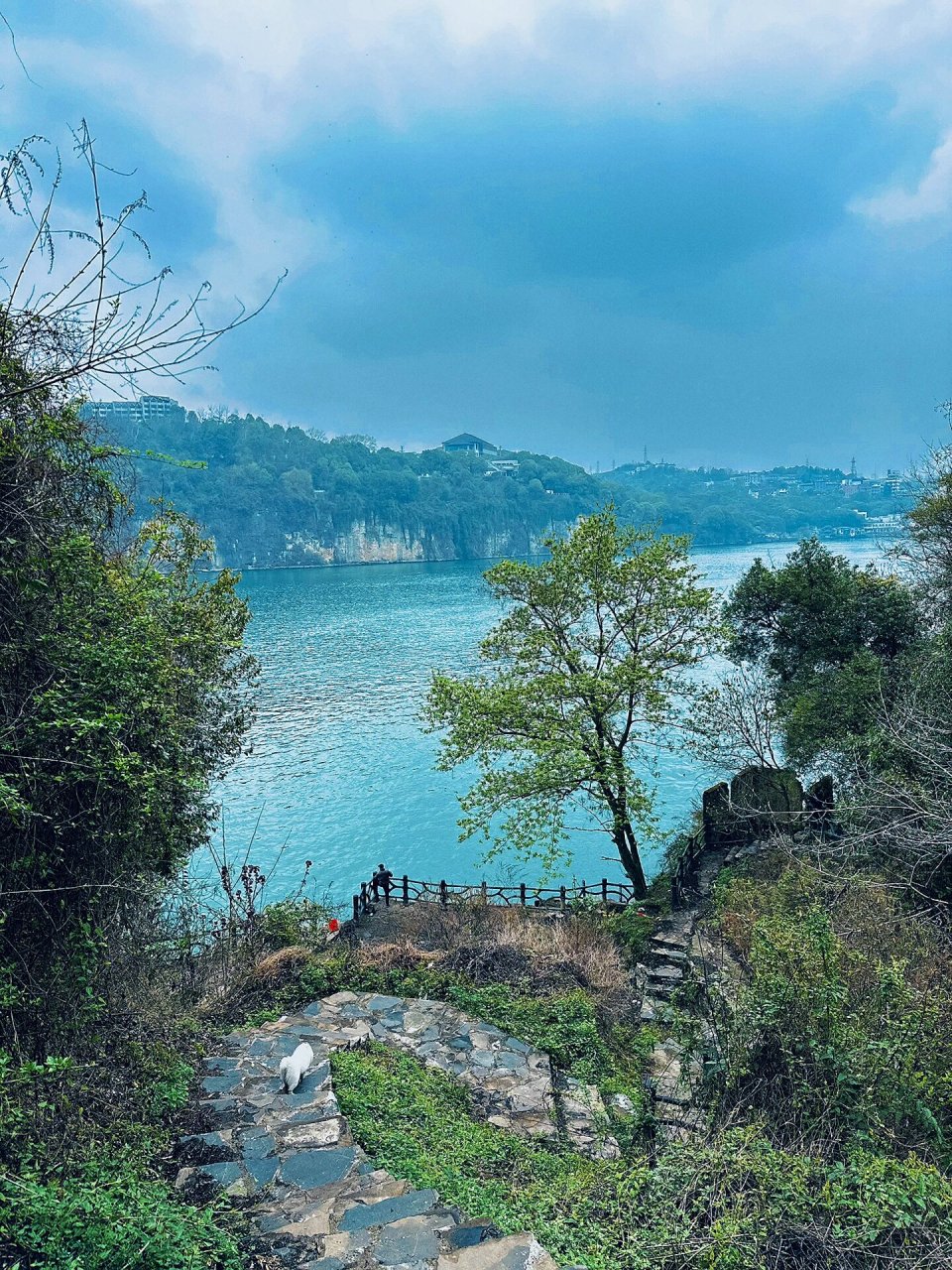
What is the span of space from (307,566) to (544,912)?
132663 mm

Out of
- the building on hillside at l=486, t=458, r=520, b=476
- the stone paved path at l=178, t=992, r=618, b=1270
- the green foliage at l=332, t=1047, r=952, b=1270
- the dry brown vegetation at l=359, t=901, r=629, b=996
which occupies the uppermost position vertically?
the building on hillside at l=486, t=458, r=520, b=476

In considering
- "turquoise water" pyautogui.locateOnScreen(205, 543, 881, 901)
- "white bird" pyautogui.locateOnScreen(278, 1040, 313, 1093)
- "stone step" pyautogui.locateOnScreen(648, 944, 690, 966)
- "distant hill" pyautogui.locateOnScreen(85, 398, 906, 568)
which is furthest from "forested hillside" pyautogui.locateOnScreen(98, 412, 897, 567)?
"white bird" pyautogui.locateOnScreen(278, 1040, 313, 1093)

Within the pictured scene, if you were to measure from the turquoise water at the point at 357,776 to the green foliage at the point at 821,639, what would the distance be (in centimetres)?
414

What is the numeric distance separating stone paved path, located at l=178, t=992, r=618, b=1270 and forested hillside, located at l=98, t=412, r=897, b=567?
5127 inches

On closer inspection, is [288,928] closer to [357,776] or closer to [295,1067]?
[295,1067]

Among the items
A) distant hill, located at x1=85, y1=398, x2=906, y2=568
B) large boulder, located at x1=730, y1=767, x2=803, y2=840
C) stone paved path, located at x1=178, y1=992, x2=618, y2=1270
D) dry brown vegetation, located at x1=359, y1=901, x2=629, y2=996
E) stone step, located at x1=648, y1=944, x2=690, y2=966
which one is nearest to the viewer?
stone paved path, located at x1=178, y1=992, x2=618, y2=1270

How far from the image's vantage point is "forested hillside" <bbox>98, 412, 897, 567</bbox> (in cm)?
14000

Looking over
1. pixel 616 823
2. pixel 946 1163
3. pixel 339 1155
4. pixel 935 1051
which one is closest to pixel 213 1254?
pixel 339 1155

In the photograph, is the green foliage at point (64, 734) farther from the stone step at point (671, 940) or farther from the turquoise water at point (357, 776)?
the stone step at point (671, 940)

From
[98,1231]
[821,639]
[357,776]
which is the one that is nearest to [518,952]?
[98,1231]

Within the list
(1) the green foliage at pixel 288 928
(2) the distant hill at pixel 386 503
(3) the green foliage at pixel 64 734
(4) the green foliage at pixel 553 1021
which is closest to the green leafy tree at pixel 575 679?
(1) the green foliage at pixel 288 928

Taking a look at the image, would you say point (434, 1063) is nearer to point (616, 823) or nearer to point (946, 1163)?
point (946, 1163)

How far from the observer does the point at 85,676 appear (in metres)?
4.80

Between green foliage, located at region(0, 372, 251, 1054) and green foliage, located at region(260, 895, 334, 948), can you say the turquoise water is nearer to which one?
green foliage, located at region(260, 895, 334, 948)
